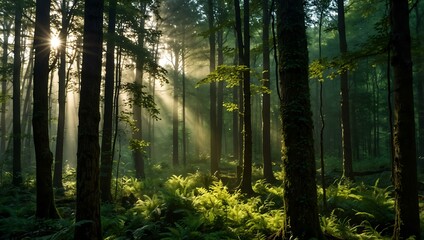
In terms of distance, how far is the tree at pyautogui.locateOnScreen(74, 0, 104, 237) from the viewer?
5.72 metres

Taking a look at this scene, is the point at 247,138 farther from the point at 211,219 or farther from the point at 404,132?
the point at 404,132

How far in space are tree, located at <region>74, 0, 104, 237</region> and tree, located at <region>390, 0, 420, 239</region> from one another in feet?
18.3

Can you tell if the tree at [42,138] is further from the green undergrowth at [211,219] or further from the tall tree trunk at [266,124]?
the tall tree trunk at [266,124]

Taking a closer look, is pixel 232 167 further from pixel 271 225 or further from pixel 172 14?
pixel 271 225

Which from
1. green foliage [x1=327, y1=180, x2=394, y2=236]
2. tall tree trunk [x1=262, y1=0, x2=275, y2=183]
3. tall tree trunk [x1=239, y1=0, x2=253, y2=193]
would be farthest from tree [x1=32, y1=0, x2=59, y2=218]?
tall tree trunk [x1=262, y1=0, x2=275, y2=183]

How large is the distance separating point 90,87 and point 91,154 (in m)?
1.20

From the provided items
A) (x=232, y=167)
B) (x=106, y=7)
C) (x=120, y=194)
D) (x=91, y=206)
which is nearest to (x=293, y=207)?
(x=91, y=206)

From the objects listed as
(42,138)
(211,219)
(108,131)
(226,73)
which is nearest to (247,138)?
(226,73)

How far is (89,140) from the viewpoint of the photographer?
18.8ft

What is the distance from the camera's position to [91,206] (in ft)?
19.0

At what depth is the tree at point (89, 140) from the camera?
572cm

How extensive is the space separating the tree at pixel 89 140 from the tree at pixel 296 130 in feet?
11.4

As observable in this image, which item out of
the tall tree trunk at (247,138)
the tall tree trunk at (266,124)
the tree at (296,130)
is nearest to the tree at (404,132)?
the tree at (296,130)

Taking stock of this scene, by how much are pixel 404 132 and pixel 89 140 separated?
18.9 ft
